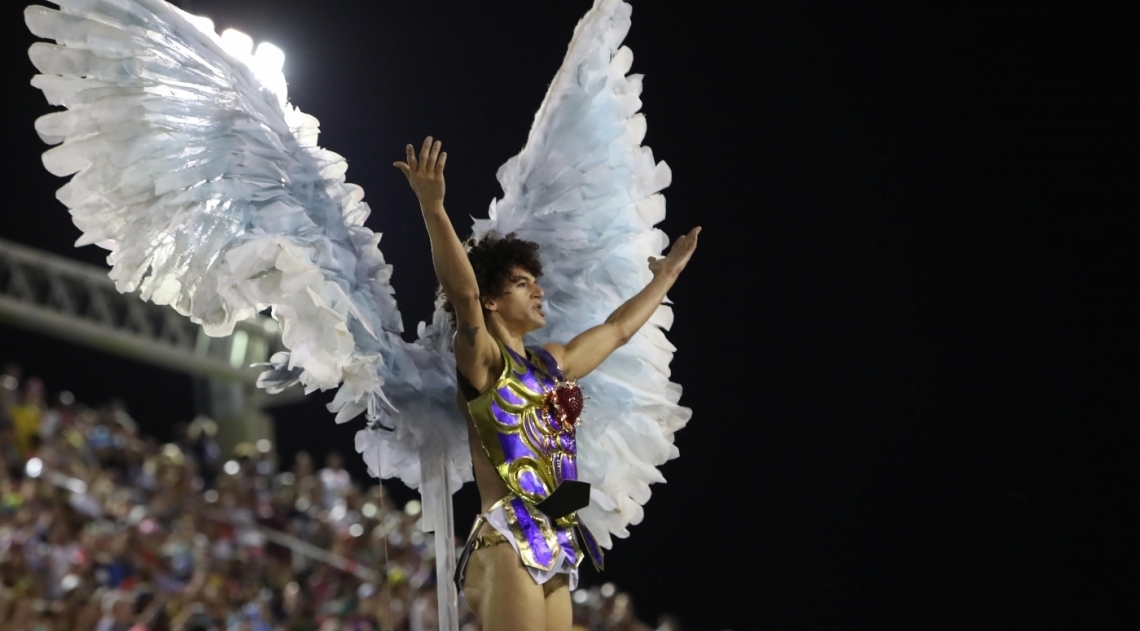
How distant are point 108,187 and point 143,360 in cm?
841

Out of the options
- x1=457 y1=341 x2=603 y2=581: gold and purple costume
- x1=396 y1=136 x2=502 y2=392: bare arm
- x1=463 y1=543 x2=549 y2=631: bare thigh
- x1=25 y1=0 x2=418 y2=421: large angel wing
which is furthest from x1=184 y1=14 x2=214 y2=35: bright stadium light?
x1=463 y1=543 x2=549 y2=631: bare thigh

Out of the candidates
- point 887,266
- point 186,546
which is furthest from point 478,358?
point 186,546

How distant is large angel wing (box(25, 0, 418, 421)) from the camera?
2.27 metres

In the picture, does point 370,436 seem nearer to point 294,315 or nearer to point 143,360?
point 294,315

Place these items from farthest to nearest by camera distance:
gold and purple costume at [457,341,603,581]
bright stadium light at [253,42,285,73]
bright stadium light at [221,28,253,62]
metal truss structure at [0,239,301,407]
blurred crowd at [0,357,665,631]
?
metal truss structure at [0,239,301,407] → blurred crowd at [0,357,665,631] → bright stadium light at [253,42,285,73] → bright stadium light at [221,28,253,62] → gold and purple costume at [457,341,603,581]

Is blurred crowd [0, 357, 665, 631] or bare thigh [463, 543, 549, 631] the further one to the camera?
blurred crowd [0, 357, 665, 631]

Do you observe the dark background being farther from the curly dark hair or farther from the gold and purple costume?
the gold and purple costume

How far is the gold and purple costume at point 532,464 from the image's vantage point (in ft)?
7.61

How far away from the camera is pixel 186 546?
5.20 m

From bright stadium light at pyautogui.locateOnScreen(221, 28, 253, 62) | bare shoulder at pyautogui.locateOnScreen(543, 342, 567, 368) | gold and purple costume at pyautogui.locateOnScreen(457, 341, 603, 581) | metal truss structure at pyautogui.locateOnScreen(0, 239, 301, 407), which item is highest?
bright stadium light at pyautogui.locateOnScreen(221, 28, 253, 62)

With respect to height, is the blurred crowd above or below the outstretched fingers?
below

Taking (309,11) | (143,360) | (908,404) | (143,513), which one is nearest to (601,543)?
(309,11)

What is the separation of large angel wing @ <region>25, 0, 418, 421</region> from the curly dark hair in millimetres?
295

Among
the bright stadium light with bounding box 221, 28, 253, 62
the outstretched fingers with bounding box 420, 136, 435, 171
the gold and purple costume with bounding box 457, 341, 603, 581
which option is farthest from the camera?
the bright stadium light with bounding box 221, 28, 253, 62
